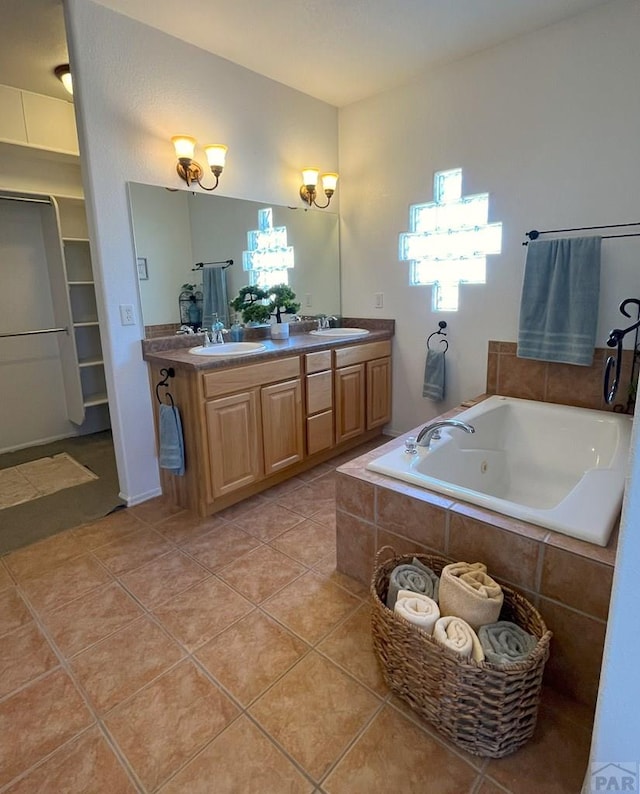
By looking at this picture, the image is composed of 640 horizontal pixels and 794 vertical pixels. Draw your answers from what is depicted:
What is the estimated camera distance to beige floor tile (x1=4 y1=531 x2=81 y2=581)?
6.60ft

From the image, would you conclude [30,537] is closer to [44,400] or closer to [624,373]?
[44,400]

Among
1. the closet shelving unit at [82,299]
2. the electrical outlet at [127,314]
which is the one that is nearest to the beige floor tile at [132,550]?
the electrical outlet at [127,314]

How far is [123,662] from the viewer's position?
4.95 feet

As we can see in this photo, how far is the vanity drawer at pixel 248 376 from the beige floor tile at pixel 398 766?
1575mm

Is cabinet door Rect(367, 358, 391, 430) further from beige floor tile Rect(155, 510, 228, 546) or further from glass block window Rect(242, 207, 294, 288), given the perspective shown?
beige floor tile Rect(155, 510, 228, 546)

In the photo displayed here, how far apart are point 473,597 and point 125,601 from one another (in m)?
1.36

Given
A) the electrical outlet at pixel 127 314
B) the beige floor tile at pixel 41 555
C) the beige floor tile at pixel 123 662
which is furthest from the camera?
the electrical outlet at pixel 127 314

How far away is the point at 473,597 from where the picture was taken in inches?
51.1

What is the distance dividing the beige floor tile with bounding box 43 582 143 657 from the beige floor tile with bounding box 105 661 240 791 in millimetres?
344

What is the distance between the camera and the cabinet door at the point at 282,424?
261 centimetres

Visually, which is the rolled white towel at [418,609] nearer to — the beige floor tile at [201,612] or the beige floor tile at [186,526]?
the beige floor tile at [201,612]

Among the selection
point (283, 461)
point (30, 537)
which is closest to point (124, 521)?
point (30, 537)

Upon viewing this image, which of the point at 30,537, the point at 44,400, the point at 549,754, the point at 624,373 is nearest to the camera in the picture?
the point at 549,754

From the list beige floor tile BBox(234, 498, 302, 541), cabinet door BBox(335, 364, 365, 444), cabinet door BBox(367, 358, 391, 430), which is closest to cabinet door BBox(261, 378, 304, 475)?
beige floor tile BBox(234, 498, 302, 541)
